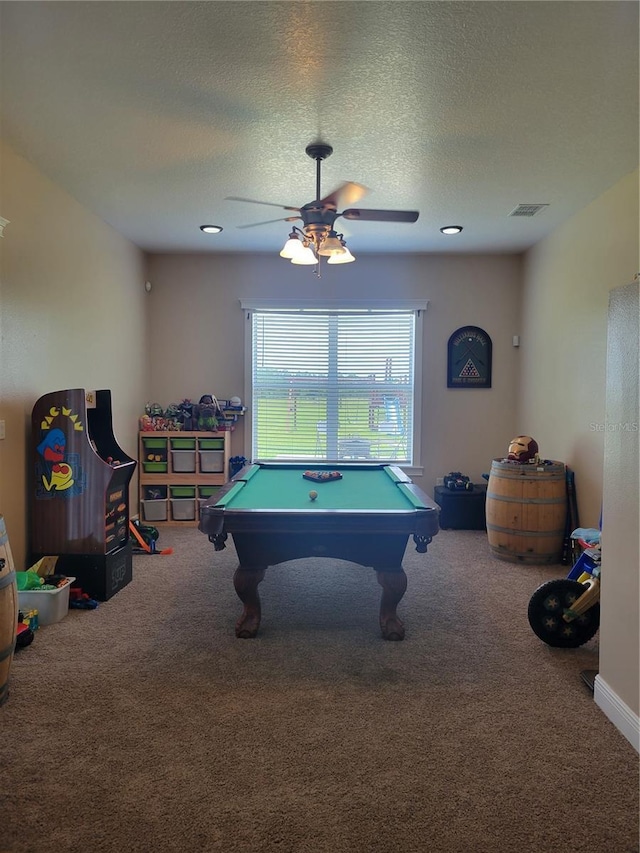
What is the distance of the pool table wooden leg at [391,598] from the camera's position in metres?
2.77

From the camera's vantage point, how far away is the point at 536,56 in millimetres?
2215

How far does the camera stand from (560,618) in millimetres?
2654

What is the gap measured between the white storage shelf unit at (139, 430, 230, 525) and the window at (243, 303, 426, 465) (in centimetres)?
64

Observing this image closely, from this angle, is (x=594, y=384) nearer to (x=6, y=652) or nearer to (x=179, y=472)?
(x=179, y=472)

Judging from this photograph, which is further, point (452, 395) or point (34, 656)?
point (452, 395)

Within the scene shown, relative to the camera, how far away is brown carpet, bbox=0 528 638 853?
1.55 m

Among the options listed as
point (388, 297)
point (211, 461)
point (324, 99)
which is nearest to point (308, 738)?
point (324, 99)

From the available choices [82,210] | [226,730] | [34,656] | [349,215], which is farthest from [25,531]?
[349,215]

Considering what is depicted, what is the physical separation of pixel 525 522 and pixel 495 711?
2.12 meters

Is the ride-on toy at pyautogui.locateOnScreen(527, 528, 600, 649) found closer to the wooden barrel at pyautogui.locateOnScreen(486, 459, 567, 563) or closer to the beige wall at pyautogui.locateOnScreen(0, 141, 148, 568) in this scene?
the wooden barrel at pyautogui.locateOnScreen(486, 459, 567, 563)

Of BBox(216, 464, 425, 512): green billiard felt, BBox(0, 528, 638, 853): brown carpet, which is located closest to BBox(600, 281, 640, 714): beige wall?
BBox(0, 528, 638, 853): brown carpet

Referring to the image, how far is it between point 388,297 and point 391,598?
141 inches

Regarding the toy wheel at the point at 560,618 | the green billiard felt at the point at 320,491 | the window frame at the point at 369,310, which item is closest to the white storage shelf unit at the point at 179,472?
the window frame at the point at 369,310

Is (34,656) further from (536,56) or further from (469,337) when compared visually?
(469,337)
